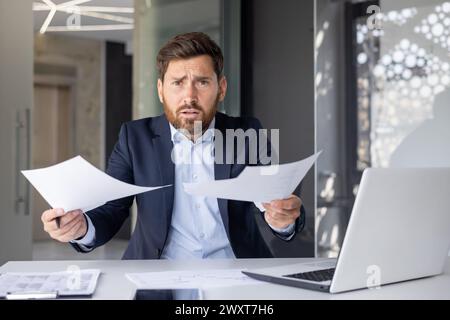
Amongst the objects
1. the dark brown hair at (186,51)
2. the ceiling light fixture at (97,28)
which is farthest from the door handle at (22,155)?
the dark brown hair at (186,51)

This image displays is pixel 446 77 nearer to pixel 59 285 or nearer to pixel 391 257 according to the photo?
pixel 391 257

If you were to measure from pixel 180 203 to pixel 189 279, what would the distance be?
2.39 feet

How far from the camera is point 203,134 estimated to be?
2.66 m

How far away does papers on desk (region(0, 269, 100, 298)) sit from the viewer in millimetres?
1394

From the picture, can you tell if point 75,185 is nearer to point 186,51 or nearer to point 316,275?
point 316,275

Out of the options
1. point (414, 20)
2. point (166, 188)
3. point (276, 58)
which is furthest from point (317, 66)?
point (166, 188)

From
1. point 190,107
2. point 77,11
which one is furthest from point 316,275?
point 77,11

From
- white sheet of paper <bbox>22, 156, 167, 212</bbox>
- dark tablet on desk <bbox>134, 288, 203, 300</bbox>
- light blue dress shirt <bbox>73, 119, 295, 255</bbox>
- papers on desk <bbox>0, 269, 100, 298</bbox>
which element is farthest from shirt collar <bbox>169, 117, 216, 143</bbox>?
dark tablet on desk <bbox>134, 288, 203, 300</bbox>

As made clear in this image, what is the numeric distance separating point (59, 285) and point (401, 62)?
2.90m

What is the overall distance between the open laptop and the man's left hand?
23cm

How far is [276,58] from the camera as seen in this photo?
13.8ft

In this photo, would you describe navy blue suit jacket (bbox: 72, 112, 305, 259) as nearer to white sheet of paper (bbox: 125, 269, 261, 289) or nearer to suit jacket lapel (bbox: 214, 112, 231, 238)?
suit jacket lapel (bbox: 214, 112, 231, 238)

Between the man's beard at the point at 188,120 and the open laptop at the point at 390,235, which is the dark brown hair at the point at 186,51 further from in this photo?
the open laptop at the point at 390,235

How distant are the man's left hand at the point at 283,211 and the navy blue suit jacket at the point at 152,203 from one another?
0.30 metres
